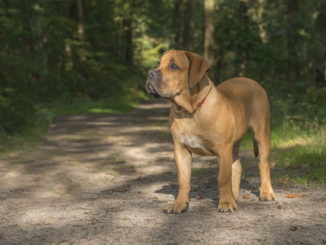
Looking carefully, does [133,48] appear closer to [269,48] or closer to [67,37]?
[67,37]

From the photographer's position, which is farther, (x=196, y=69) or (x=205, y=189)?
(x=205, y=189)

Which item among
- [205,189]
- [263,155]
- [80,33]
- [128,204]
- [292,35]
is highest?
[80,33]

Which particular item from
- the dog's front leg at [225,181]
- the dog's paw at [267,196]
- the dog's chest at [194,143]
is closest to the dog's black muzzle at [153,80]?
the dog's chest at [194,143]

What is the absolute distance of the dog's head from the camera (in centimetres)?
559

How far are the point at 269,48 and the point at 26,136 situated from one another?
9076 millimetres

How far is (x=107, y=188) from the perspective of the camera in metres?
7.97

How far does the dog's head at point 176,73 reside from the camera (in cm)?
559

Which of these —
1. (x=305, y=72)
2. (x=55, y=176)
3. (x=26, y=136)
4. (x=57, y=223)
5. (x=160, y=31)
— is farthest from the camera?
(x=160, y=31)

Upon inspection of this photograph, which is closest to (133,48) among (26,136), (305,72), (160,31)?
(160,31)

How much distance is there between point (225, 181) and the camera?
19.1 ft

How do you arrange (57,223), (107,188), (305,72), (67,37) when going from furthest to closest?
(305,72)
(67,37)
(107,188)
(57,223)

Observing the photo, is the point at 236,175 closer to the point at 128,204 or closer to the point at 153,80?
the point at 128,204

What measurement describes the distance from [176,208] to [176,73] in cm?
151

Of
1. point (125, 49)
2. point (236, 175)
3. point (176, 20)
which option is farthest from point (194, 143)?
point (176, 20)
